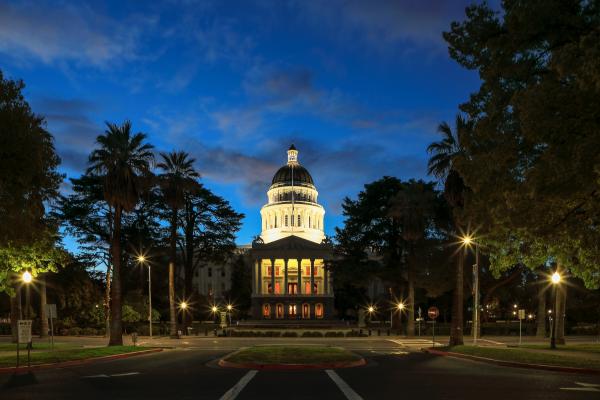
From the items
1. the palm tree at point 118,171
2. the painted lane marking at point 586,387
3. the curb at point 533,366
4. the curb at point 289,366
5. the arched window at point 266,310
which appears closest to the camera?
the painted lane marking at point 586,387

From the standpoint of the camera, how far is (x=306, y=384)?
53.8 ft

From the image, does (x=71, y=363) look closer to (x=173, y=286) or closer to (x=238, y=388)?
(x=238, y=388)

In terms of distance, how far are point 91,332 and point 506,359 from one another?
45.6m

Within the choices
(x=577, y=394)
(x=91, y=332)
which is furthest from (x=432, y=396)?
(x=91, y=332)

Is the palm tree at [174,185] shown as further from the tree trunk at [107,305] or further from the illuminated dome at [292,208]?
the illuminated dome at [292,208]

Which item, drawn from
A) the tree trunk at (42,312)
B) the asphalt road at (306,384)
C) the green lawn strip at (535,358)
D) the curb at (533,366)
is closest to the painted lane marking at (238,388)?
the asphalt road at (306,384)

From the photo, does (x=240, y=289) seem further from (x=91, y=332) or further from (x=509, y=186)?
(x=509, y=186)

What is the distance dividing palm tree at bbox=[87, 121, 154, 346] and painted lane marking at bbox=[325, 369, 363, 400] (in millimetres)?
19123

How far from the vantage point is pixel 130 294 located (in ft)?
219

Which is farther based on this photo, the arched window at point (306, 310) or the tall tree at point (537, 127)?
the arched window at point (306, 310)

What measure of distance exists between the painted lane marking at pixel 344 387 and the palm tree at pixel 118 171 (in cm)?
1912

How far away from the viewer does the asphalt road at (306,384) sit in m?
14.0

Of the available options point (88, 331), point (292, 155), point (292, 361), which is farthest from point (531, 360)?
point (292, 155)

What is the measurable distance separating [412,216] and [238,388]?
3959 centimetres
